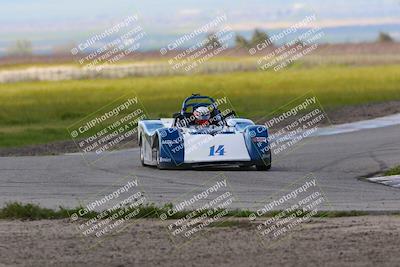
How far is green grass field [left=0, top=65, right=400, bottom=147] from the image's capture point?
139 feet

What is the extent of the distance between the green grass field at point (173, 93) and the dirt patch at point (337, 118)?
2.21 meters

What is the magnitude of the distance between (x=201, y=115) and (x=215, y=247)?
10.2 m

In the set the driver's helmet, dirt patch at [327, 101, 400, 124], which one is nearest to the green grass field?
dirt patch at [327, 101, 400, 124]

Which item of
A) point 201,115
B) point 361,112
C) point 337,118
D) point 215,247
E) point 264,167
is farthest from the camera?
point 361,112

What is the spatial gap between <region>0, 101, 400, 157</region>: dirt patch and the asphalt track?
2.00m

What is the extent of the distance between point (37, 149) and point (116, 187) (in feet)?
32.9

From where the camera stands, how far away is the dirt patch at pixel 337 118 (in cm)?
2794

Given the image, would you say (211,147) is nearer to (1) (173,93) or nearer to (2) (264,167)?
(2) (264,167)

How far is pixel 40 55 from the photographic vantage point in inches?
2655

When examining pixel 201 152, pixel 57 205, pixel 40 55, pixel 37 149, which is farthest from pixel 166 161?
pixel 40 55

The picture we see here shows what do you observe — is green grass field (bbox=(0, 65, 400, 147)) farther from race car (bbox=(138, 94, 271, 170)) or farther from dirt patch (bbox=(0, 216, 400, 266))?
dirt patch (bbox=(0, 216, 400, 266))

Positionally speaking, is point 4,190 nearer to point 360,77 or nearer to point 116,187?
point 116,187

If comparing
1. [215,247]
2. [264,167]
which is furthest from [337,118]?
[215,247]

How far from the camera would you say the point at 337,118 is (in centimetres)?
3538
